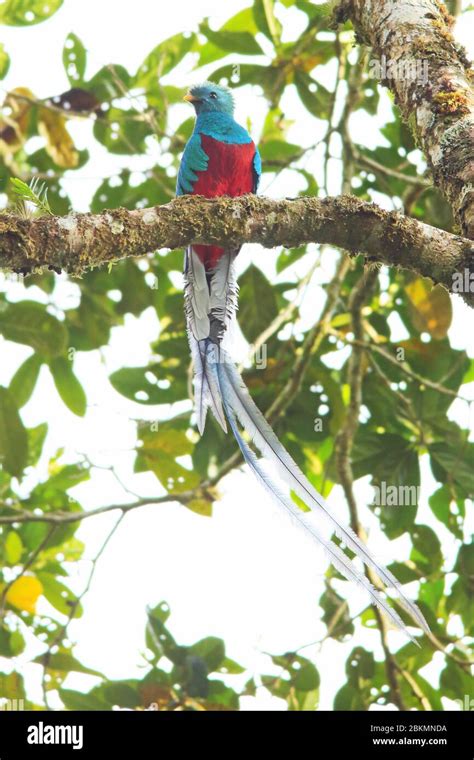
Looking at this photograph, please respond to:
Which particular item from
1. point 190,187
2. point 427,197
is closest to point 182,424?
point 190,187

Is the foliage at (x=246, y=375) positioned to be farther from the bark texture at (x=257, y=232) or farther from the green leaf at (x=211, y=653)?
the bark texture at (x=257, y=232)

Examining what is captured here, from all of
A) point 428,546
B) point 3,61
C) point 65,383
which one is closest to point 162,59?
point 3,61

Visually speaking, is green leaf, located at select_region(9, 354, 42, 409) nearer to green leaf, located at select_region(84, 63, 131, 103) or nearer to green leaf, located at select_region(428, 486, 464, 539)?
green leaf, located at select_region(84, 63, 131, 103)

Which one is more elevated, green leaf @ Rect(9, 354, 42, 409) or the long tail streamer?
green leaf @ Rect(9, 354, 42, 409)

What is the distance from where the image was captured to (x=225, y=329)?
9.92 ft

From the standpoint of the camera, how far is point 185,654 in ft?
12.2

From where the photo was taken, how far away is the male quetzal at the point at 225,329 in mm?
2016

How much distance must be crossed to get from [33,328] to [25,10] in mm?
1551

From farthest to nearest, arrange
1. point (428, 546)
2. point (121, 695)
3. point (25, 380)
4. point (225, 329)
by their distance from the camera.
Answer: point (25, 380) < point (428, 546) < point (121, 695) < point (225, 329)

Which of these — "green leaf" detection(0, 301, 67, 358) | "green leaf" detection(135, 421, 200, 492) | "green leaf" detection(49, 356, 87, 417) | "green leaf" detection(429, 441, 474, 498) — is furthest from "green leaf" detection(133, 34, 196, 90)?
"green leaf" detection(429, 441, 474, 498)

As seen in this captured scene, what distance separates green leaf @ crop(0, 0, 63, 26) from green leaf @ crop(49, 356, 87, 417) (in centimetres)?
164

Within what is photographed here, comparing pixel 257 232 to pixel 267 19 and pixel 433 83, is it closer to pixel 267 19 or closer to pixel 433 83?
pixel 433 83

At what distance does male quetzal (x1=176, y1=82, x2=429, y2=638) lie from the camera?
202cm
